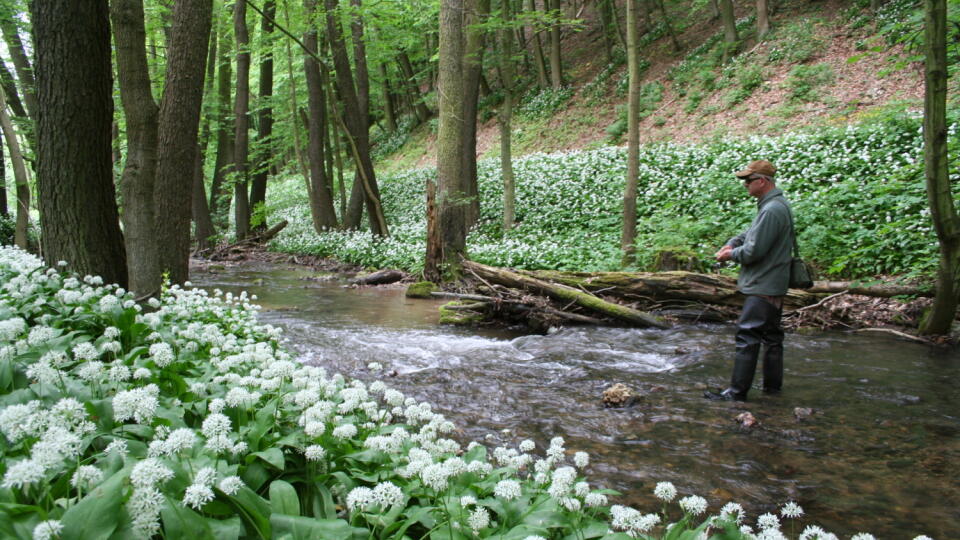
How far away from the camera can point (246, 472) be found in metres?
2.23

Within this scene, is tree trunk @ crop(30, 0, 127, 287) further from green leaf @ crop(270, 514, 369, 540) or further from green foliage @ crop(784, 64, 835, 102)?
green foliage @ crop(784, 64, 835, 102)

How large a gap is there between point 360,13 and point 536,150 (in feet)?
35.5

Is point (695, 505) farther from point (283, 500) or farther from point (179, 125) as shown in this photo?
point (179, 125)

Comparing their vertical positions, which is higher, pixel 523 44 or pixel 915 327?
pixel 523 44

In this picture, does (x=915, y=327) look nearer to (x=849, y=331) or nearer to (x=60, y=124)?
(x=849, y=331)

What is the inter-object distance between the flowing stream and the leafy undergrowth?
91.8 inches

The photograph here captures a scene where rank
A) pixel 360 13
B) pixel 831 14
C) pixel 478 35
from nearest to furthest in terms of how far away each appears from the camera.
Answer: pixel 478 35
pixel 360 13
pixel 831 14

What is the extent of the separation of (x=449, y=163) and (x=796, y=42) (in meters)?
15.9

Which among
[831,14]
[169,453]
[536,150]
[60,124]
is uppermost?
[831,14]

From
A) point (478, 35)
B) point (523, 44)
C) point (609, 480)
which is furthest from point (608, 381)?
point (523, 44)

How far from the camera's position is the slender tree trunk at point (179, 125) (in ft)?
23.0

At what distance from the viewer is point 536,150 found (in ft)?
81.2

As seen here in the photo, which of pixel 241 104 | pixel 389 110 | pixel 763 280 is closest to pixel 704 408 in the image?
pixel 763 280

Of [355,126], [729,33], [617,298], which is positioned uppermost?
[729,33]
